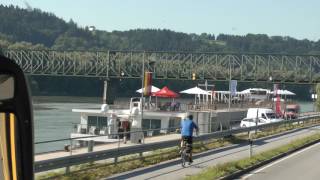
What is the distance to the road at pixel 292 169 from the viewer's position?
1891 centimetres

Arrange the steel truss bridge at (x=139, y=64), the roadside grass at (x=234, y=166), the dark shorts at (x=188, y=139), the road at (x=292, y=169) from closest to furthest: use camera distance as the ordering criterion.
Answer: the roadside grass at (x=234, y=166) < the road at (x=292, y=169) < the dark shorts at (x=188, y=139) < the steel truss bridge at (x=139, y=64)

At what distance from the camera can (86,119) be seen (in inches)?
1969

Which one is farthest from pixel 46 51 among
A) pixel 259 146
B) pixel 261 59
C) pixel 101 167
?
pixel 101 167

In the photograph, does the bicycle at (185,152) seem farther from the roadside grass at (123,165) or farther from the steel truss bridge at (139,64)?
the steel truss bridge at (139,64)

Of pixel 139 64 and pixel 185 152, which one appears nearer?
pixel 185 152

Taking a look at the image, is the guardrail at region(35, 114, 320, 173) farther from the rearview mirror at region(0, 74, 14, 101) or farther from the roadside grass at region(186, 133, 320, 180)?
the rearview mirror at region(0, 74, 14, 101)

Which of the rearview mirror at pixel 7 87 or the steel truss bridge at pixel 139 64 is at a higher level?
the steel truss bridge at pixel 139 64

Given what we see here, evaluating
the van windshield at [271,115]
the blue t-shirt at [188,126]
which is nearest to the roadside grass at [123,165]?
the blue t-shirt at [188,126]

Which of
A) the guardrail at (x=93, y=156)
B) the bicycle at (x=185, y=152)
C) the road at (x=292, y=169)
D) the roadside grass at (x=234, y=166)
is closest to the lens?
the guardrail at (x=93, y=156)

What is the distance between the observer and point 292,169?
21.2 m

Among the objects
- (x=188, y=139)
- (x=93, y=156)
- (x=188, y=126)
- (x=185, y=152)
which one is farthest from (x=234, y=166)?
(x=93, y=156)

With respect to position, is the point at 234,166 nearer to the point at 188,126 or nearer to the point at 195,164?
the point at 195,164

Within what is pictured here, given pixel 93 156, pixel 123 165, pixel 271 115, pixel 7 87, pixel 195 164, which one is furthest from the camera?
pixel 271 115

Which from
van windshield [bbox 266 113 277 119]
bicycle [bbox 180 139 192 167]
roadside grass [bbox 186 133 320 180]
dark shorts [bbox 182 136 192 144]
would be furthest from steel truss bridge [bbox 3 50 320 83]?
bicycle [bbox 180 139 192 167]
